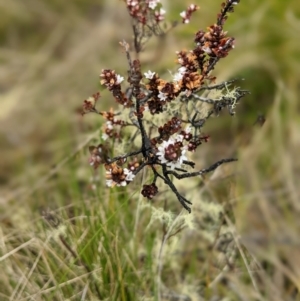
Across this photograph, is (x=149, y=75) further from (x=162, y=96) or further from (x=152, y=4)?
(x=152, y=4)

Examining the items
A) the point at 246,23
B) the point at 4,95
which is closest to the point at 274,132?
the point at 246,23

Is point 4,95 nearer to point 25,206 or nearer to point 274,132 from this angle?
point 25,206

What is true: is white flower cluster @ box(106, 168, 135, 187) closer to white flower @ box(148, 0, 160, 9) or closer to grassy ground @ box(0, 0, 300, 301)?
grassy ground @ box(0, 0, 300, 301)

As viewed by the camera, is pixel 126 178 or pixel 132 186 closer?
pixel 126 178

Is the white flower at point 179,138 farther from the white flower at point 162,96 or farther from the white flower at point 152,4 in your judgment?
the white flower at point 152,4

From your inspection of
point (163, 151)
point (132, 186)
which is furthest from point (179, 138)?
point (132, 186)

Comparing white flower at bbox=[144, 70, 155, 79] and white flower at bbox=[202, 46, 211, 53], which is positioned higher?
white flower at bbox=[202, 46, 211, 53]

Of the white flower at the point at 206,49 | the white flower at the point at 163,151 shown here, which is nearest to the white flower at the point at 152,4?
the white flower at the point at 206,49

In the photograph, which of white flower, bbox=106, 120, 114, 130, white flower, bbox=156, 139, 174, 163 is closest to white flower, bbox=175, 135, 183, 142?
white flower, bbox=156, 139, 174, 163

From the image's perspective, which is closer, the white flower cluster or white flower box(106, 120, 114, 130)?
the white flower cluster
